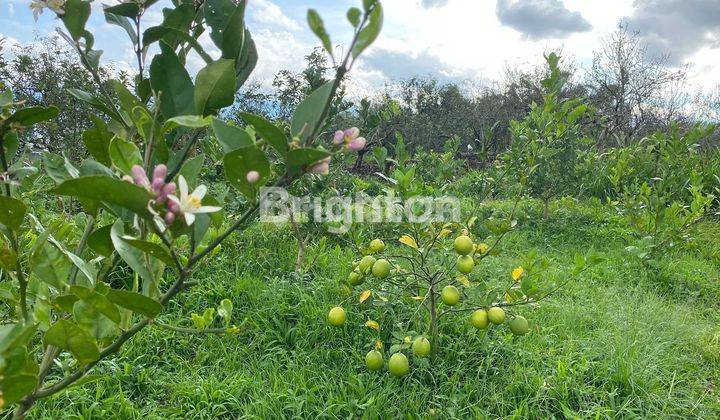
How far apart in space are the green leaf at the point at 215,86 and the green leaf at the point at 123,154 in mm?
92

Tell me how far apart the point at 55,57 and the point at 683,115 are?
17728mm

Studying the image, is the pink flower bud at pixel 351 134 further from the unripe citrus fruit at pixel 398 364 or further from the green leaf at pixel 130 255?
the unripe citrus fruit at pixel 398 364

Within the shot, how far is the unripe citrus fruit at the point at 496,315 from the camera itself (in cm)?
180

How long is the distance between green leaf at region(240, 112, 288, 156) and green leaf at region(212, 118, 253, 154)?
0.04m

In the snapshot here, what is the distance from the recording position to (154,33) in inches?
27.9

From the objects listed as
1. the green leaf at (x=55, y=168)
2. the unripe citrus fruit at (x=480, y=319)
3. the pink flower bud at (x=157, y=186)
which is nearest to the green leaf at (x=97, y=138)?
the green leaf at (x=55, y=168)

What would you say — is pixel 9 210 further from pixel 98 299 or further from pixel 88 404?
pixel 88 404

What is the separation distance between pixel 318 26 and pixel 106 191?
0.28 meters

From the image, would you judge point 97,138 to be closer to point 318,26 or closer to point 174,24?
point 174,24

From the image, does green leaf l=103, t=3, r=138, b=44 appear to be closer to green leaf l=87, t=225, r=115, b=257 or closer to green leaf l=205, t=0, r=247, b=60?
green leaf l=205, t=0, r=247, b=60

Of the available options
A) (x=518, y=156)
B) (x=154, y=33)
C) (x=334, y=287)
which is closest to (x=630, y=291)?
(x=518, y=156)

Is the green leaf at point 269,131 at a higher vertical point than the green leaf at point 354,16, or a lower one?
lower

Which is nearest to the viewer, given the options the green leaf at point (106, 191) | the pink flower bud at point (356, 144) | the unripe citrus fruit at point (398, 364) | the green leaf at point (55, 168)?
the green leaf at point (106, 191)

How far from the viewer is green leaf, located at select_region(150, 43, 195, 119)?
606 mm
